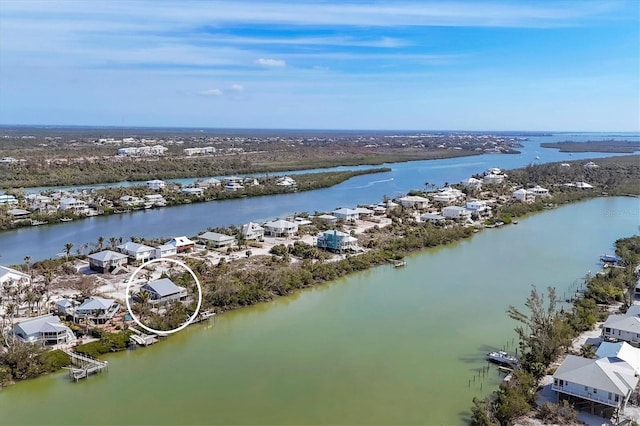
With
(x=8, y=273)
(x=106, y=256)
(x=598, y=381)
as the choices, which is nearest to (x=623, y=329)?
(x=598, y=381)

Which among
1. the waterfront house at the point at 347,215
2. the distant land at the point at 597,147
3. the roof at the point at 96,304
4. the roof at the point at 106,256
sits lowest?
the roof at the point at 96,304

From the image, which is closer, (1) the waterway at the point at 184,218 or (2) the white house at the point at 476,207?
(1) the waterway at the point at 184,218

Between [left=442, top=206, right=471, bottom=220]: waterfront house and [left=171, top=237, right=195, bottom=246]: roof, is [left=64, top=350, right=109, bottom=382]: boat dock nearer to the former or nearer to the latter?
[left=171, top=237, right=195, bottom=246]: roof

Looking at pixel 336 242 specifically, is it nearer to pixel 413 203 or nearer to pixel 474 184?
pixel 413 203

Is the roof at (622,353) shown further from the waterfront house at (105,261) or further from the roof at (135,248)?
the roof at (135,248)

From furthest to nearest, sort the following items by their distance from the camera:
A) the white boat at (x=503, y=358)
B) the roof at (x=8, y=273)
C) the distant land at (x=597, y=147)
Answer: the distant land at (x=597, y=147)
the roof at (x=8, y=273)
the white boat at (x=503, y=358)

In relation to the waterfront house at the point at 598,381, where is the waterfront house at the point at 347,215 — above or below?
above

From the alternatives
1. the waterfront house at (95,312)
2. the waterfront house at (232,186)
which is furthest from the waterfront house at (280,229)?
the waterfront house at (232,186)
